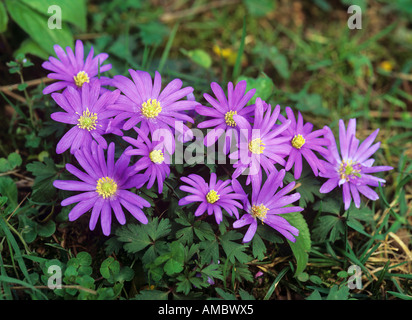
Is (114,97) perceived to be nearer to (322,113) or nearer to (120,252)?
(120,252)

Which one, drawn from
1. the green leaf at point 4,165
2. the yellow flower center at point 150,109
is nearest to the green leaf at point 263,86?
the yellow flower center at point 150,109

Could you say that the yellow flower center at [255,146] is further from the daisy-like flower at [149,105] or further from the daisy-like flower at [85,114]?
the daisy-like flower at [85,114]

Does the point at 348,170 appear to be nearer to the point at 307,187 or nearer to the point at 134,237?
the point at 307,187

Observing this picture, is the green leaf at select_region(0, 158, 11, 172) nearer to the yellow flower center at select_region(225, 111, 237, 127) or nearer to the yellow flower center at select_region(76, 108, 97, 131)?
the yellow flower center at select_region(76, 108, 97, 131)

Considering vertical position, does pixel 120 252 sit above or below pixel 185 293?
above

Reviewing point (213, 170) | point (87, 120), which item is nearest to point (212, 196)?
point (213, 170)
